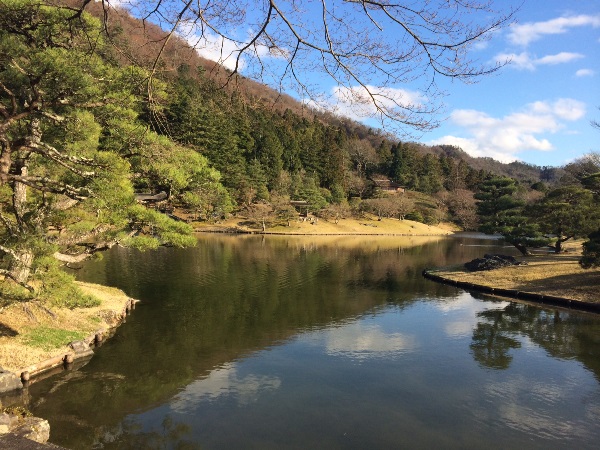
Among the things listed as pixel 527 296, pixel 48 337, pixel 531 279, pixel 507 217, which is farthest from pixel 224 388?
pixel 507 217

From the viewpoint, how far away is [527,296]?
18.0 m

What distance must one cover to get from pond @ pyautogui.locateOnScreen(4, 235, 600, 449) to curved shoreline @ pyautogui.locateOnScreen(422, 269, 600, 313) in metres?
0.80

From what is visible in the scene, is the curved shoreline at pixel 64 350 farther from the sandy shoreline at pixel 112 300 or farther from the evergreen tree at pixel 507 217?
the evergreen tree at pixel 507 217

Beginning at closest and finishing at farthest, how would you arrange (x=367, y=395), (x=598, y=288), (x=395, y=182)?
(x=367, y=395), (x=598, y=288), (x=395, y=182)

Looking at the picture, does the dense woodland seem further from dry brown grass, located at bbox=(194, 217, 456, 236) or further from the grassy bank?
dry brown grass, located at bbox=(194, 217, 456, 236)

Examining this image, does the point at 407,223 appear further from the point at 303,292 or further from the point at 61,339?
the point at 61,339

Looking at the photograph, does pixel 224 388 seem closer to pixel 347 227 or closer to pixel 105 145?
pixel 105 145

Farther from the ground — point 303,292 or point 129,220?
point 129,220

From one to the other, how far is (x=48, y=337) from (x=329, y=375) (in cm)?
670

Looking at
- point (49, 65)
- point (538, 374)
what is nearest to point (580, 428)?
point (538, 374)

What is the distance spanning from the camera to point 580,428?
24.2 feet

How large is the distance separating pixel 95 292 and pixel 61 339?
15.9ft

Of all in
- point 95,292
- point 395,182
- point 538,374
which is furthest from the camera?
point 395,182

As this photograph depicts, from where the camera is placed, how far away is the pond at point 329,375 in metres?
7.05
